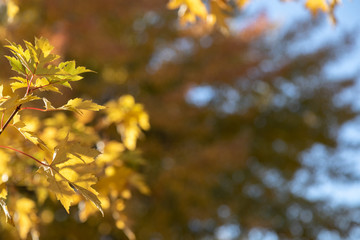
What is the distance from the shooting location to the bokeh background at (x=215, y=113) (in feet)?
13.8

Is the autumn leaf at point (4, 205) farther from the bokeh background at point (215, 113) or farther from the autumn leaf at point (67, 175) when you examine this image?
the bokeh background at point (215, 113)

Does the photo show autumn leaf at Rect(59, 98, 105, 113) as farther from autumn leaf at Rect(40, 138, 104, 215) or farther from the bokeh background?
the bokeh background

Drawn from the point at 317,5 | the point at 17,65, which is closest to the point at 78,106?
the point at 17,65

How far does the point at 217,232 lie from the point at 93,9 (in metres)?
4.54

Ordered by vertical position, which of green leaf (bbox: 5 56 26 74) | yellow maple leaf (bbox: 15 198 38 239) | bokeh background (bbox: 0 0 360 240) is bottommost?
yellow maple leaf (bbox: 15 198 38 239)

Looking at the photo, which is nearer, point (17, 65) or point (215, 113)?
point (17, 65)

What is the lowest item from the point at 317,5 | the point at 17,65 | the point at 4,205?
the point at 4,205

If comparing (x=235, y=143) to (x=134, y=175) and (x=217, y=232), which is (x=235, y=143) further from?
(x=134, y=175)

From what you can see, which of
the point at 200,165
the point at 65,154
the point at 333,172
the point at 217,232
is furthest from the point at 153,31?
the point at 65,154

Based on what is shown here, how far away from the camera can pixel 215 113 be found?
6.22 metres

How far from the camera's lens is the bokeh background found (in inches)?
166

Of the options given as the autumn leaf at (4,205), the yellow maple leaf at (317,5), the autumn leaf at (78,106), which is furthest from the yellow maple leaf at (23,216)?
the yellow maple leaf at (317,5)

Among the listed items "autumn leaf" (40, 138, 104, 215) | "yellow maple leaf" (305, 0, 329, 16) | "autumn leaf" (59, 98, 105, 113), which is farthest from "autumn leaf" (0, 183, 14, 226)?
"yellow maple leaf" (305, 0, 329, 16)

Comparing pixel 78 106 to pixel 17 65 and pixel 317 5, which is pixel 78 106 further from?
pixel 317 5
